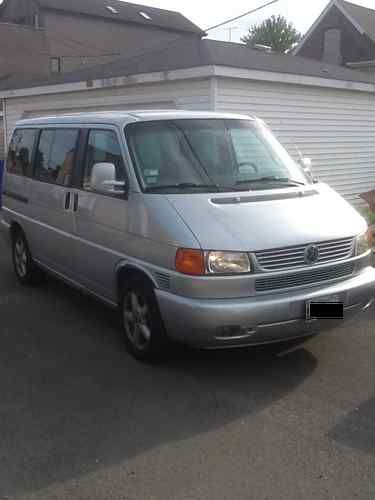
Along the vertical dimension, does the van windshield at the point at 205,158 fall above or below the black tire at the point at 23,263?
above

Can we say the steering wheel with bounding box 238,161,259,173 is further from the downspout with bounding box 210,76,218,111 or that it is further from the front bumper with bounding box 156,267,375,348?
the downspout with bounding box 210,76,218,111

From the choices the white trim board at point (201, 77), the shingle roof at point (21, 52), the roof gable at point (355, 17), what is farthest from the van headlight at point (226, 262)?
the shingle roof at point (21, 52)

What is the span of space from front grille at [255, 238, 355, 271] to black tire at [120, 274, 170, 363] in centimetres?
88

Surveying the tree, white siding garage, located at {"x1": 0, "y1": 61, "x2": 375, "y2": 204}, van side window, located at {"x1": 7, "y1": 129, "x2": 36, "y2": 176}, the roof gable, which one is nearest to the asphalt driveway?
van side window, located at {"x1": 7, "y1": 129, "x2": 36, "y2": 176}

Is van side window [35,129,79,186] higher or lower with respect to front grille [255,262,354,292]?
higher

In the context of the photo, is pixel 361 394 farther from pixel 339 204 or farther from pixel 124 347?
pixel 124 347

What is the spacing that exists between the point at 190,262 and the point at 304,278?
2.75ft

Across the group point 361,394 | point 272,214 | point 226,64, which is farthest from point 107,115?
point 226,64

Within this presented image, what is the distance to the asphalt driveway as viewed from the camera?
3262mm

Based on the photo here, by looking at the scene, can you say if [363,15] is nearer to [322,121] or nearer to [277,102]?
[322,121]

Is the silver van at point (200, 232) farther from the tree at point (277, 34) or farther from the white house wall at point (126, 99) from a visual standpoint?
the tree at point (277, 34)

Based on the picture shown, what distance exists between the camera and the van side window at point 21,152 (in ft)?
22.8

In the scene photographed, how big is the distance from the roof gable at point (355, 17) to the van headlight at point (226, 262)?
28.5 metres

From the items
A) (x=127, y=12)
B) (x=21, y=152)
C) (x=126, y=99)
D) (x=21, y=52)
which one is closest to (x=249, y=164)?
(x=21, y=152)
